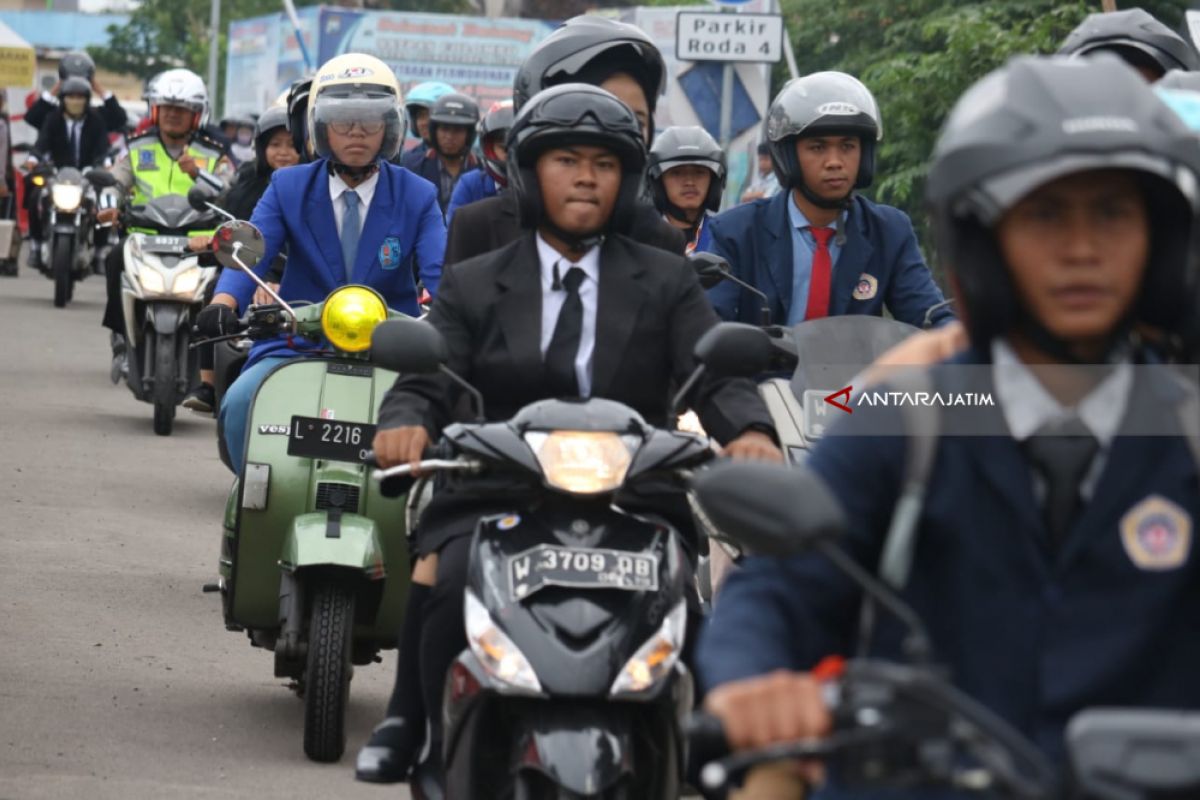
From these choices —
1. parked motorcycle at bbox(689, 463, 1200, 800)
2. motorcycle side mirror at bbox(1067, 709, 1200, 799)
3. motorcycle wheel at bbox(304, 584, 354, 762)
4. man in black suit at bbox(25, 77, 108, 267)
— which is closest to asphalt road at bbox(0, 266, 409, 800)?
motorcycle wheel at bbox(304, 584, 354, 762)

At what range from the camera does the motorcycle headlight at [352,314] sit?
775 centimetres

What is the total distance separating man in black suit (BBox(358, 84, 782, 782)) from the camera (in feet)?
18.8

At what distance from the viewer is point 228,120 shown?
103 feet

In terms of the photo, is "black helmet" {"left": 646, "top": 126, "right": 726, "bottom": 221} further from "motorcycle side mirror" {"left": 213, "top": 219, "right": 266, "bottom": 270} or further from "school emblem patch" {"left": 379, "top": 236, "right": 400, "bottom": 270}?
"motorcycle side mirror" {"left": 213, "top": 219, "right": 266, "bottom": 270}

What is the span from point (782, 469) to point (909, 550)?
28cm

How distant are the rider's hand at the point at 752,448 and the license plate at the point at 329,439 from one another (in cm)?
216

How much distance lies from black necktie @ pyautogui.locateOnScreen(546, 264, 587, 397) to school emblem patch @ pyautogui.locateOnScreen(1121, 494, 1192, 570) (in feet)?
9.44

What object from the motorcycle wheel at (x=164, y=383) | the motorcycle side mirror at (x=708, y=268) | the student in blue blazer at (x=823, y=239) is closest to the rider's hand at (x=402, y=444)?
the motorcycle side mirror at (x=708, y=268)

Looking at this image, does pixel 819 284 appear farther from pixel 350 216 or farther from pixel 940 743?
pixel 940 743

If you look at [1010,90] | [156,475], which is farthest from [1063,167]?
[156,475]

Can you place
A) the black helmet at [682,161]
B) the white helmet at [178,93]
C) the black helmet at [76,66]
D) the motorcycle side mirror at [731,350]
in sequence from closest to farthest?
the motorcycle side mirror at [731,350] → the black helmet at [682,161] → the white helmet at [178,93] → the black helmet at [76,66]

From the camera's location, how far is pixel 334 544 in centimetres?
757

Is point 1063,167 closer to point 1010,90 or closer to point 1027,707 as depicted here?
point 1010,90

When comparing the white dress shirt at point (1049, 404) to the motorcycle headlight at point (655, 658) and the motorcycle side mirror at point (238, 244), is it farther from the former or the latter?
the motorcycle side mirror at point (238, 244)
